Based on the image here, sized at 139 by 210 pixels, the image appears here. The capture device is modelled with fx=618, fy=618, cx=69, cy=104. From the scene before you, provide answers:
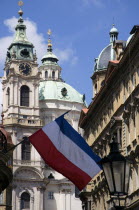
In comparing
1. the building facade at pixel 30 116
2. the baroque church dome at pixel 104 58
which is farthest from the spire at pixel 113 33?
the building facade at pixel 30 116

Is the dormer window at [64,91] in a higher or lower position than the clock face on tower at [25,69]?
lower

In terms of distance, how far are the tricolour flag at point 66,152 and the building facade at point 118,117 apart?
15.4 meters

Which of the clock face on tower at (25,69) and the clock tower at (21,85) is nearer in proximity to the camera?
the clock tower at (21,85)

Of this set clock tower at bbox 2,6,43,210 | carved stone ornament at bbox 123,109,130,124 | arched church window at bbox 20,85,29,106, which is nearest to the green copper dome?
arched church window at bbox 20,85,29,106

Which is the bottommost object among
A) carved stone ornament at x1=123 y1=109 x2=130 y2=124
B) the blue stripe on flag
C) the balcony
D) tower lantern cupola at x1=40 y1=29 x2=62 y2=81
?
the blue stripe on flag

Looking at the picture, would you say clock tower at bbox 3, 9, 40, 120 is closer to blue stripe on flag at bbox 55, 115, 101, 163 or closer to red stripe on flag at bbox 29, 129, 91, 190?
blue stripe on flag at bbox 55, 115, 101, 163

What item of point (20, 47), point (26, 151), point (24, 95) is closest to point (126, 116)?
point (26, 151)

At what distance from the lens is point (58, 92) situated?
123562mm

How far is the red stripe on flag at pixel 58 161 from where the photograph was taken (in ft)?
87.0

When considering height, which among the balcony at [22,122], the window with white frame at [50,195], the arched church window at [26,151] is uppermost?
the balcony at [22,122]

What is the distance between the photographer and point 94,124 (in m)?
63.8

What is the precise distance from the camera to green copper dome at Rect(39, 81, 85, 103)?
122 metres

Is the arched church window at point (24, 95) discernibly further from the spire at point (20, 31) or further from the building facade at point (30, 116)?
the spire at point (20, 31)

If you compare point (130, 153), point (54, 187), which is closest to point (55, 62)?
point (54, 187)
